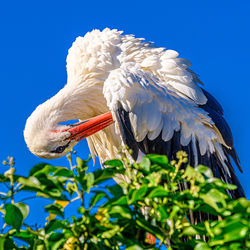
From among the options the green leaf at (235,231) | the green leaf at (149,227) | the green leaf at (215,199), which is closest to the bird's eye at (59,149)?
the green leaf at (149,227)

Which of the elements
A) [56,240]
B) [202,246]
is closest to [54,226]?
[56,240]

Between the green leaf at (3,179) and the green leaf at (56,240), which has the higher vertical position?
the green leaf at (3,179)

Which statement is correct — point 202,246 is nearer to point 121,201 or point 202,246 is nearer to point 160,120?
point 121,201

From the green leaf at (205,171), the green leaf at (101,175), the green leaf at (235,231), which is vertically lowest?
the green leaf at (235,231)

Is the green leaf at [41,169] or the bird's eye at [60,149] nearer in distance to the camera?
the green leaf at [41,169]

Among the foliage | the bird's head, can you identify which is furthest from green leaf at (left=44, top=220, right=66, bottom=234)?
the bird's head

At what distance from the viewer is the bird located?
14.5 ft

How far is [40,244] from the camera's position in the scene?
5.35ft

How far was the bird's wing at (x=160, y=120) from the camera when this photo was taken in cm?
434

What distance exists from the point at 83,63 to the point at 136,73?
32.8 inches

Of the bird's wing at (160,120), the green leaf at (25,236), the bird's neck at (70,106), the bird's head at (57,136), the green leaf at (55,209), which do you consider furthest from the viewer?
the bird's neck at (70,106)

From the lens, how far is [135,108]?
14.5 feet

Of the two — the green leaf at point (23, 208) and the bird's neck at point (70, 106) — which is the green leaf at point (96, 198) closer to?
the green leaf at point (23, 208)

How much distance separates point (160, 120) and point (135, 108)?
288 mm
